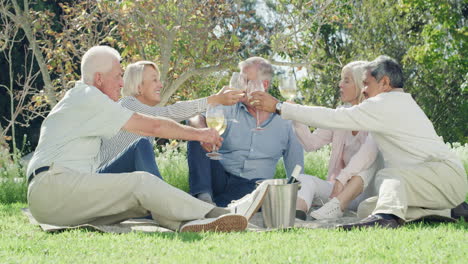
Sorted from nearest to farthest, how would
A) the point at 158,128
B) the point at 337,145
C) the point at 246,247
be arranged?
the point at 246,247
the point at 158,128
the point at 337,145

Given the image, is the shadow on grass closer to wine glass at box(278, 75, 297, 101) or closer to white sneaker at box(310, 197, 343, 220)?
white sneaker at box(310, 197, 343, 220)

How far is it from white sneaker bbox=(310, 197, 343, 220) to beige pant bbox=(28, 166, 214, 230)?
3.42 feet

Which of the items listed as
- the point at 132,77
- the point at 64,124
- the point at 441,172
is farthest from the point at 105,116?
the point at 441,172

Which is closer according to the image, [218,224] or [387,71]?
[218,224]

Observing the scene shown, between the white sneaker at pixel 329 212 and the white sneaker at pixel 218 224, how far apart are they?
0.96m

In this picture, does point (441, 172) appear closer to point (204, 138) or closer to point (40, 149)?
point (204, 138)

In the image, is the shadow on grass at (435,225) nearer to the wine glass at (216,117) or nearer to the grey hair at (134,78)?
the wine glass at (216,117)

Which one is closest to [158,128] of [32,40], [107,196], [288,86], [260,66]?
[107,196]

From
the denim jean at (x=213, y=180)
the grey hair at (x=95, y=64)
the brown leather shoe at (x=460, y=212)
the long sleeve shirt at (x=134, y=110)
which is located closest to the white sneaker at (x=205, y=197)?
the denim jean at (x=213, y=180)

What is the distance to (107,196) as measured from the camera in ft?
13.6

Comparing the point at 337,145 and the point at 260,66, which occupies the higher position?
the point at 260,66

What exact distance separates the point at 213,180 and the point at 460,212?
207 cm

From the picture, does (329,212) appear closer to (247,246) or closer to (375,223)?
(375,223)

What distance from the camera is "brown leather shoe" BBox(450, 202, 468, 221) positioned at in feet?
15.8
